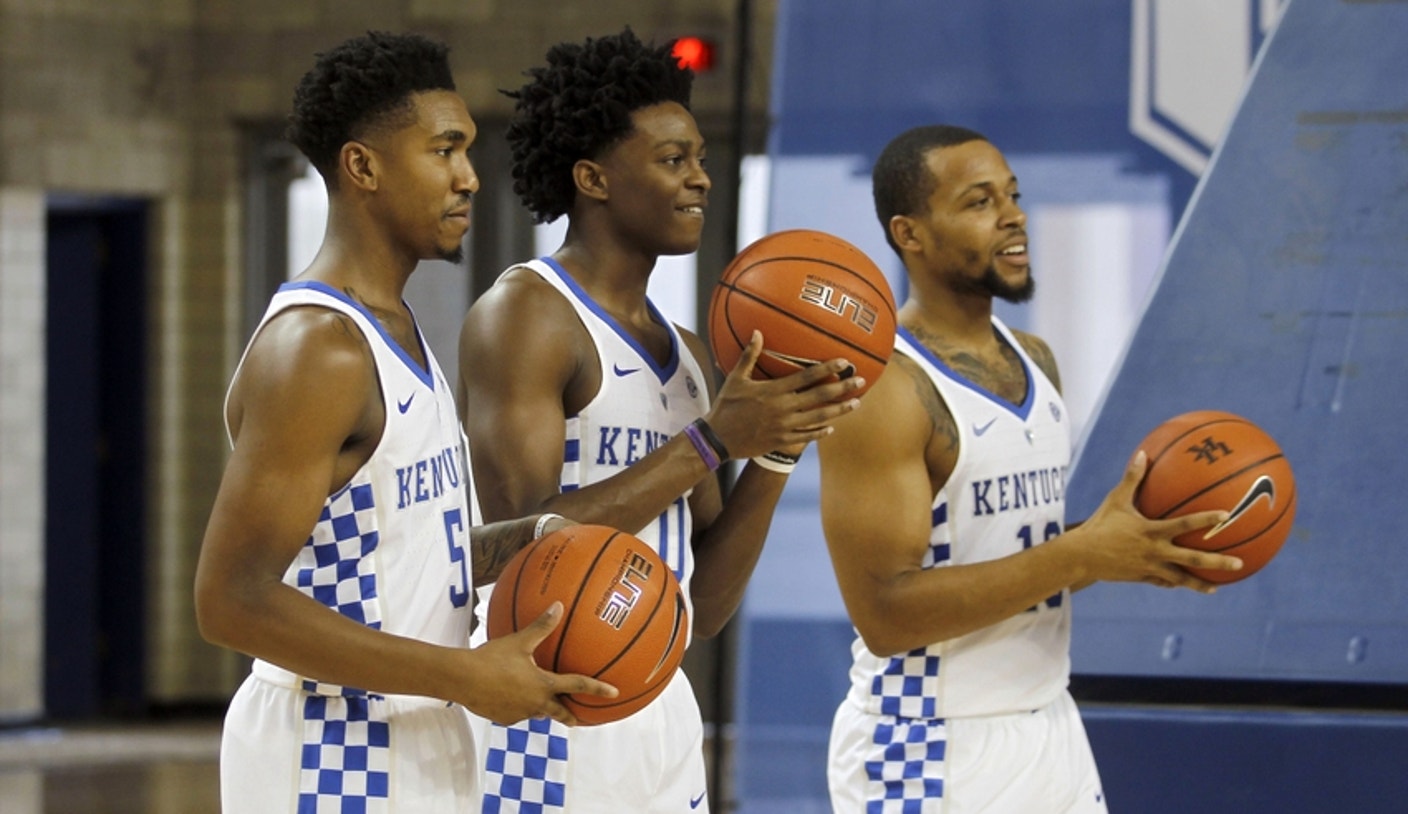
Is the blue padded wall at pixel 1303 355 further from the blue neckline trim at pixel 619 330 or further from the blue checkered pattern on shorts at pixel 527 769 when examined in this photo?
the blue checkered pattern on shorts at pixel 527 769

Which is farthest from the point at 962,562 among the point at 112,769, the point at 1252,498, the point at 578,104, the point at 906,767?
the point at 112,769

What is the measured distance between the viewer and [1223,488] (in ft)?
7.79

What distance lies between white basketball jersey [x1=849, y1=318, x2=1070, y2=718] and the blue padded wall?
1310 millimetres

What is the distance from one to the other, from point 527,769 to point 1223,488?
102 centimetres

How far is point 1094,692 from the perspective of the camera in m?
3.84

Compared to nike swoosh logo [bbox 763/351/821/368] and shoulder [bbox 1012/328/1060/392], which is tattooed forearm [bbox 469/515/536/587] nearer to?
nike swoosh logo [bbox 763/351/821/368]

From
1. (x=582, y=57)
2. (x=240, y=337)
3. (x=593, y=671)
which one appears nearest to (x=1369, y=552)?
(x=582, y=57)

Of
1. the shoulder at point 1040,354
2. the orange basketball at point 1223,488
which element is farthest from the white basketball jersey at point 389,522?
the shoulder at point 1040,354

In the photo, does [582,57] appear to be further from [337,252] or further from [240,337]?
[240,337]

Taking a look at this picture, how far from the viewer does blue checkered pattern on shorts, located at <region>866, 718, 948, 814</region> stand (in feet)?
8.22

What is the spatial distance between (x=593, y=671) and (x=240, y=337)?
6.09 metres

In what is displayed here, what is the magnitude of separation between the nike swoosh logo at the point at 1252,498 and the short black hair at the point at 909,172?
0.68 meters

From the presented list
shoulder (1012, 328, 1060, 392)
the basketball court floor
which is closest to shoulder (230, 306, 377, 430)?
shoulder (1012, 328, 1060, 392)

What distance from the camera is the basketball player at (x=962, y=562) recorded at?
2432 mm
